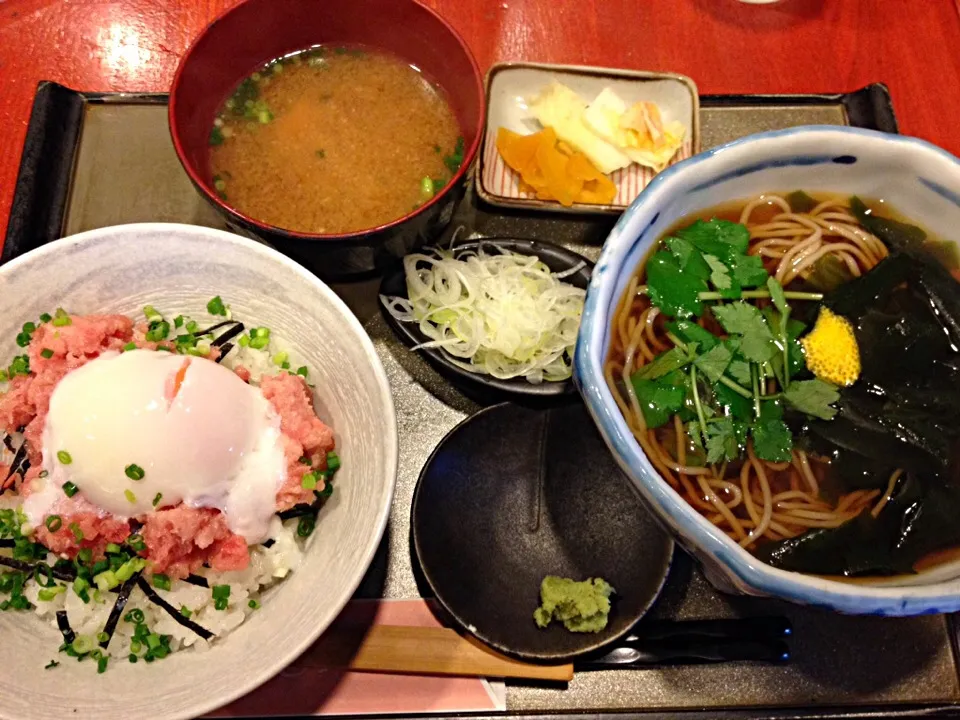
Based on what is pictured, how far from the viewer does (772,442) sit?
140cm

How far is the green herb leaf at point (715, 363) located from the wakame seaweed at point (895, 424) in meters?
0.21

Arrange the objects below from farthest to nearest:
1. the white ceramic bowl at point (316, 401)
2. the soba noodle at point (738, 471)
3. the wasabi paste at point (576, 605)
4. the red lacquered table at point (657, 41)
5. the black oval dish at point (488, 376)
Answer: the red lacquered table at point (657, 41) → the black oval dish at point (488, 376) → the wasabi paste at point (576, 605) → the soba noodle at point (738, 471) → the white ceramic bowl at point (316, 401)

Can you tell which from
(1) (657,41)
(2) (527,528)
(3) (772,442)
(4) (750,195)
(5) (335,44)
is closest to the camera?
(3) (772,442)

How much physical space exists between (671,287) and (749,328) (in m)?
0.18

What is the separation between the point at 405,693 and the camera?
1489mm

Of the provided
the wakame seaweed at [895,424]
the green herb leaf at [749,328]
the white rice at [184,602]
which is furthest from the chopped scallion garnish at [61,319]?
the wakame seaweed at [895,424]

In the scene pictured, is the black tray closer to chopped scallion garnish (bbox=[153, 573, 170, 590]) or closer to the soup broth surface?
the soup broth surface

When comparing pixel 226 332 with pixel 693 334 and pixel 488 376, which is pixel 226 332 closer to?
pixel 488 376

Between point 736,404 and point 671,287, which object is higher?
point 671,287

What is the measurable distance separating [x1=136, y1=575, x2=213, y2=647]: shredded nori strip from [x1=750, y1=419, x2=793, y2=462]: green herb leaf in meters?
1.17

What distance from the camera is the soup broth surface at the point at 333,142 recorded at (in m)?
1.75

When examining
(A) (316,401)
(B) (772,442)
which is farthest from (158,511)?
(B) (772,442)

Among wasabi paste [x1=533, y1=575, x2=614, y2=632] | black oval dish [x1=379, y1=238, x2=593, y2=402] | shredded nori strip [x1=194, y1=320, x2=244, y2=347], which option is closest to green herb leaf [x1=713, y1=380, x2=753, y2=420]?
black oval dish [x1=379, y1=238, x2=593, y2=402]

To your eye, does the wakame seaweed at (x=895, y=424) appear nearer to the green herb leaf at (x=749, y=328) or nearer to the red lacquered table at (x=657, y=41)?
the green herb leaf at (x=749, y=328)
